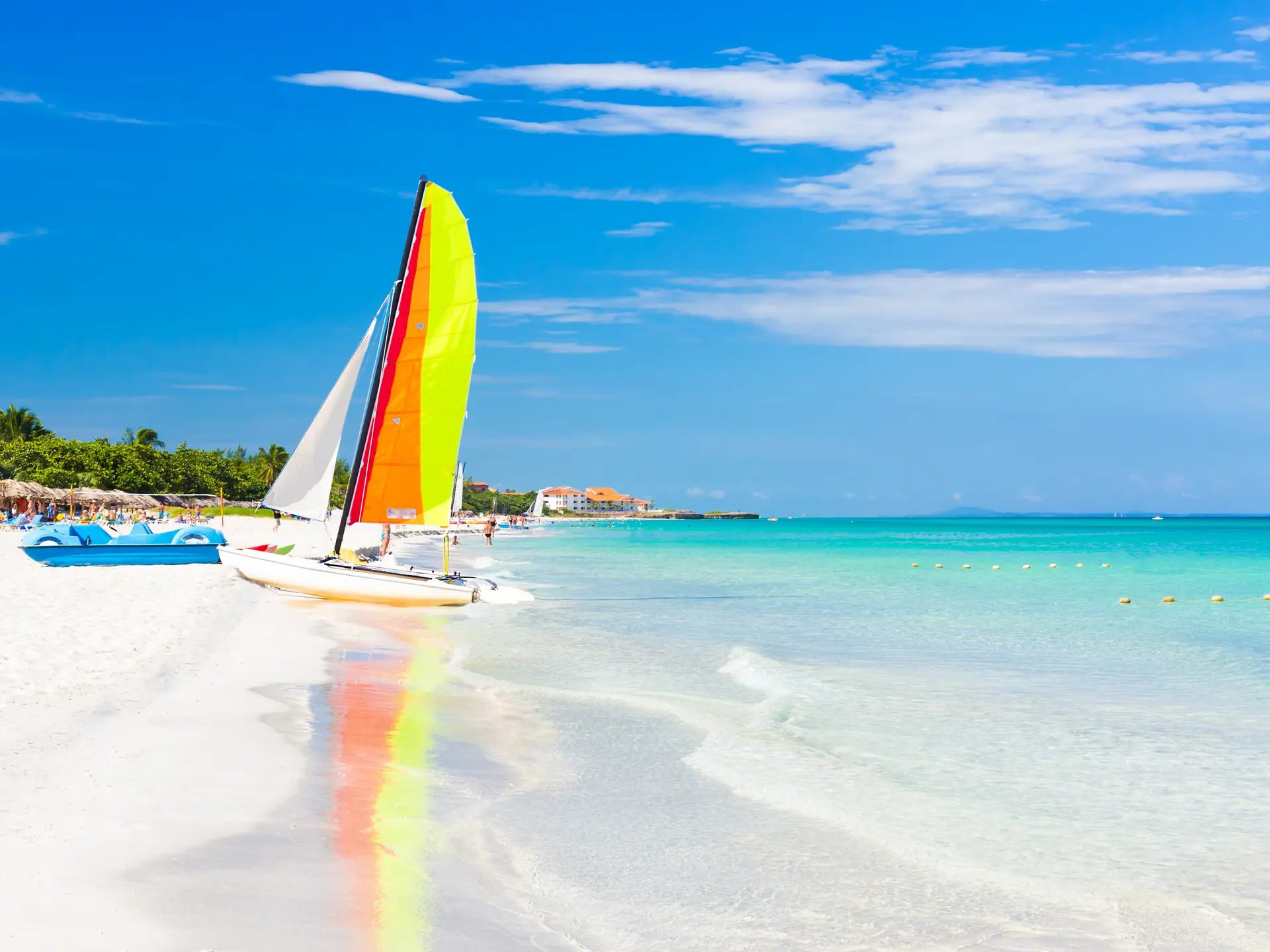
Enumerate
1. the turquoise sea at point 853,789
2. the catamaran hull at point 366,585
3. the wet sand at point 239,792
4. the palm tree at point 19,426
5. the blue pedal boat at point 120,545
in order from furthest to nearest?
1. the palm tree at point 19,426
2. the blue pedal boat at point 120,545
3. the catamaran hull at point 366,585
4. the turquoise sea at point 853,789
5. the wet sand at point 239,792

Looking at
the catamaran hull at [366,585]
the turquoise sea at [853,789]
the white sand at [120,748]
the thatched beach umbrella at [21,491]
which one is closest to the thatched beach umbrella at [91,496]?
the thatched beach umbrella at [21,491]

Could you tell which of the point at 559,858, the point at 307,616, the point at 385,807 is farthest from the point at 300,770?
the point at 307,616

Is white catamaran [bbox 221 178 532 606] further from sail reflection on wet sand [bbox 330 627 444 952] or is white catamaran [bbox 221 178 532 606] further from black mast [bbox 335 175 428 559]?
sail reflection on wet sand [bbox 330 627 444 952]

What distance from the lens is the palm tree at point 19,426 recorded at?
300ft

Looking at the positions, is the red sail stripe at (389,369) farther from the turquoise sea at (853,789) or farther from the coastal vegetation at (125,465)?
the coastal vegetation at (125,465)

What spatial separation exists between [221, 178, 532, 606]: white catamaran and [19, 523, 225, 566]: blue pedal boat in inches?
133

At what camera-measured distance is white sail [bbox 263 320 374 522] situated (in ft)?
78.9

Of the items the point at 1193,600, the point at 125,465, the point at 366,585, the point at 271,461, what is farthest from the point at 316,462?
the point at 271,461

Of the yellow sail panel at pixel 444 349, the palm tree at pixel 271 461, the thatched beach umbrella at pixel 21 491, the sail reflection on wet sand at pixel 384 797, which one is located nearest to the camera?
the sail reflection on wet sand at pixel 384 797

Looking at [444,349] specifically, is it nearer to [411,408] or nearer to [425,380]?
[425,380]

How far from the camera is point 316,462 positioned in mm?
24078

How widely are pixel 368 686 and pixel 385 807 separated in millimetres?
5531

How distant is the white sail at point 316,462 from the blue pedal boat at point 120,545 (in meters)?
4.11

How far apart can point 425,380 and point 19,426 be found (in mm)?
84985
